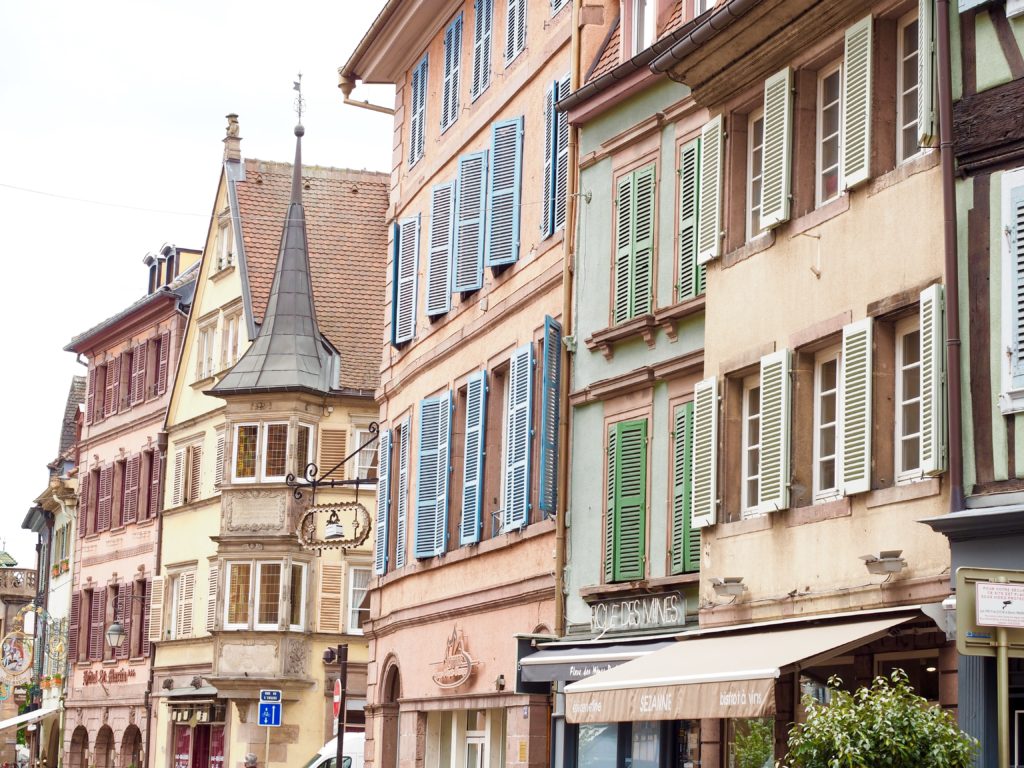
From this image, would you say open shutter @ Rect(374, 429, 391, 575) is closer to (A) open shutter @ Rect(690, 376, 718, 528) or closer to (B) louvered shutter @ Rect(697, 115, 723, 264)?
(B) louvered shutter @ Rect(697, 115, 723, 264)

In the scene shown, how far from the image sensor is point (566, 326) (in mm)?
21609

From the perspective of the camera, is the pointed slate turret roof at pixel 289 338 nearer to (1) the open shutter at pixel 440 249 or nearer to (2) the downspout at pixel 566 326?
(1) the open shutter at pixel 440 249

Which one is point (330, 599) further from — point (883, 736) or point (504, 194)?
point (883, 736)

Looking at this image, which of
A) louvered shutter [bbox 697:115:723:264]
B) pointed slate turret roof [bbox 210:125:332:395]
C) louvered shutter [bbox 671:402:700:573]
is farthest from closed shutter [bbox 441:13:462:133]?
pointed slate turret roof [bbox 210:125:332:395]

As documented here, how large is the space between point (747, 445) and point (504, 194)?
860 cm

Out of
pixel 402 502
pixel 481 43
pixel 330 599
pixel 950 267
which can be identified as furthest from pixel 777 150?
pixel 330 599

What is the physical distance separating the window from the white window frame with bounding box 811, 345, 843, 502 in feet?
90.4

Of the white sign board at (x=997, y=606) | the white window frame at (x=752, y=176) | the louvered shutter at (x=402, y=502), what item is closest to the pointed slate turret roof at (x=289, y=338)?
the louvered shutter at (x=402, y=502)

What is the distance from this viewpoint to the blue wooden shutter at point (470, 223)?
25594 millimetres

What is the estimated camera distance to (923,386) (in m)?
13.7

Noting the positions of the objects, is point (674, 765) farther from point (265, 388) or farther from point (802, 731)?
point (265, 388)

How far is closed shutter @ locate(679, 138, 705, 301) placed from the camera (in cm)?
1898

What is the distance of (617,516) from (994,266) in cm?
757

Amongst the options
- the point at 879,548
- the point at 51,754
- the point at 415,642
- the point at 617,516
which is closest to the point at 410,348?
the point at 415,642
